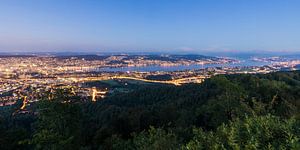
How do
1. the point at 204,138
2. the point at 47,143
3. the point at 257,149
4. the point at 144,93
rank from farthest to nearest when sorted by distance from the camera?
the point at 144,93, the point at 47,143, the point at 204,138, the point at 257,149

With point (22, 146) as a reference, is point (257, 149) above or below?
above

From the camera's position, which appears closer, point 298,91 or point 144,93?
point 298,91

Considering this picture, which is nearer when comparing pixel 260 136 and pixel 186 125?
pixel 260 136

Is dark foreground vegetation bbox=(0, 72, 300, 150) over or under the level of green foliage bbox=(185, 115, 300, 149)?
under

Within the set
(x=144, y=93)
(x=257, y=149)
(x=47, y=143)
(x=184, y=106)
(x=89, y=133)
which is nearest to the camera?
(x=257, y=149)

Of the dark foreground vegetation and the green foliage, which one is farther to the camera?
the dark foreground vegetation

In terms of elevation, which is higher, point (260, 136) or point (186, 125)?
point (260, 136)

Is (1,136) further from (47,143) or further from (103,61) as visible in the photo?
(103,61)

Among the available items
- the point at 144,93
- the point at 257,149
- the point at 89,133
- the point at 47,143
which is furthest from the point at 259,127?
the point at 144,93
